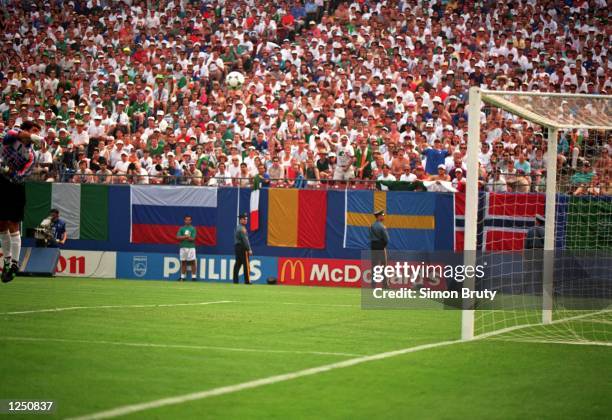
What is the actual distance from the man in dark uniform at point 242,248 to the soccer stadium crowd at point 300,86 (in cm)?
135

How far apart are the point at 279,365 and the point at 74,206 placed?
19.2m

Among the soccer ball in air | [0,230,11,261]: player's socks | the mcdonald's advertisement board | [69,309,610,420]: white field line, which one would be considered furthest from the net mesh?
the soccer ball in air

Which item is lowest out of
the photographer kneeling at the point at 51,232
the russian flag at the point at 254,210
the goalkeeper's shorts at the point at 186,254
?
the goalkeeper's shorts at the point at 186,254

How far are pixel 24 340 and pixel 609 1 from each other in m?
23.0

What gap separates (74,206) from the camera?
28219mm

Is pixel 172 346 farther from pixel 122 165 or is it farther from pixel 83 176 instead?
Answer: pixel 83 176

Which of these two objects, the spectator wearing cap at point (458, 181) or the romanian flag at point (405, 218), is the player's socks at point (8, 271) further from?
the spectator wearing cap at point (458, 181)

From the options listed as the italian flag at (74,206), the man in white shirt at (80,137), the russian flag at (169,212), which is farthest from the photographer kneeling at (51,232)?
the man in white shirt at (80,137)

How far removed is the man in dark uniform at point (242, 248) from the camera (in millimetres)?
25516

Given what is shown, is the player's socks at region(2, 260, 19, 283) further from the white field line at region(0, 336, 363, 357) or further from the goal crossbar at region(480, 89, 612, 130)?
the goal crossbar at region(480, 89, 612, 130)

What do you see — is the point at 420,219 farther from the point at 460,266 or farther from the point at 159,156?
the point at 159,156

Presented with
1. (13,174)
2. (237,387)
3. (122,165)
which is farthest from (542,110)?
(122,165)

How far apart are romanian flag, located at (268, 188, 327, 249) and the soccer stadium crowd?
418 millimetres

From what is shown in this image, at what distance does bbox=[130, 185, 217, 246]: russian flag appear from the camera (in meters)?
27.4
